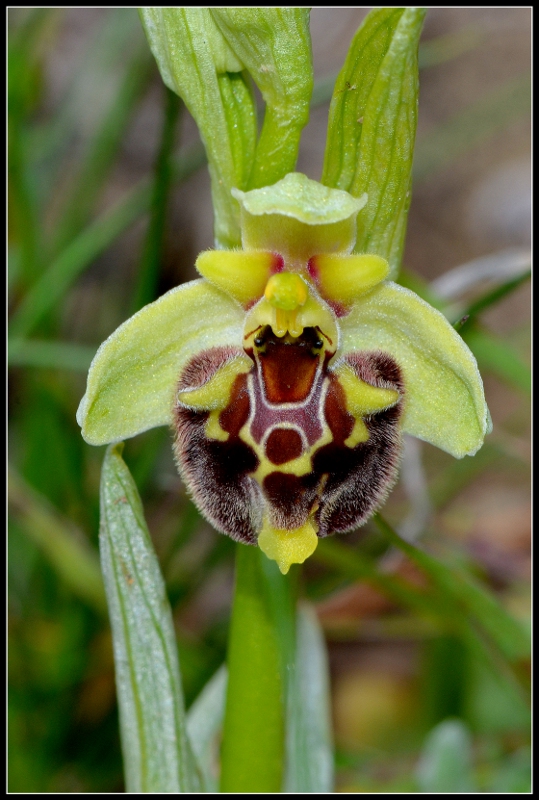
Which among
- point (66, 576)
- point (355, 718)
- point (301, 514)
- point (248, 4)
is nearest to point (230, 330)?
point (301, 514)

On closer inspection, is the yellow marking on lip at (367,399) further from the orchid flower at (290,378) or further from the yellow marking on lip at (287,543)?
the yellow marking on lip at (287,543)

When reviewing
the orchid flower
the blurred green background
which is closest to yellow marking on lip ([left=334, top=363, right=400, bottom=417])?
the orchid flower

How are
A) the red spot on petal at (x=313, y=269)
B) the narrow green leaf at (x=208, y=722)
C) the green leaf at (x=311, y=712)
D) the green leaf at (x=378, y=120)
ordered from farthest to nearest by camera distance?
the narrow green leaf at (x=208, y=722)
the green leaf at (x=311, y=712)
the red spot on petal at (x=313, y=269)
the green leaf at (x=378, y=120)

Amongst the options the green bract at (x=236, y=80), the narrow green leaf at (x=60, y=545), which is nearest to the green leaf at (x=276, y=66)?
the green bract at (x=236, y=80)

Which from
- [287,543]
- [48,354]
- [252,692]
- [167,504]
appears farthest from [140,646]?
[167,504]

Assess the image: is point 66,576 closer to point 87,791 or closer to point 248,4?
point 87,791

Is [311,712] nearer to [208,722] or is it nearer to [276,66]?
[208,722]

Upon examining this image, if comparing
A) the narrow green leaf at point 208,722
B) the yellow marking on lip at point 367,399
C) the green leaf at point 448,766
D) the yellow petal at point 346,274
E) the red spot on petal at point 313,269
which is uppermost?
the red spot on petal at point 313,269

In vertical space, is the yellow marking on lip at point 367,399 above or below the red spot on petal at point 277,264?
below
